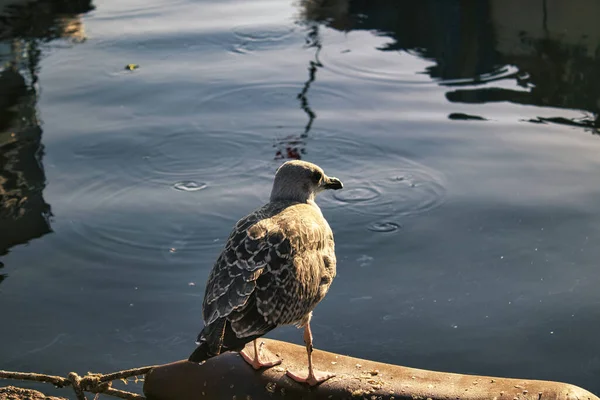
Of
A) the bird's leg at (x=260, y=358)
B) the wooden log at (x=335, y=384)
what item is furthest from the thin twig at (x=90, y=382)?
the bird's leg at (x=260, y=358)

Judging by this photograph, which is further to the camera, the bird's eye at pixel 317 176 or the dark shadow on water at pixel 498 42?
the dark shadow on water at pixel 498 42

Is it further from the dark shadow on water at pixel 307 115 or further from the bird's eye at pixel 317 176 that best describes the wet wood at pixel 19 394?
the dark shadow on water at pixel 307 115

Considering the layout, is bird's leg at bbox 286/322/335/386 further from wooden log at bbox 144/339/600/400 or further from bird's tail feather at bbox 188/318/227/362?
bird's tail feather at bbox 188/318/227/362

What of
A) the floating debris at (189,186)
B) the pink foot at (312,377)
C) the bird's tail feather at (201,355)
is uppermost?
the bird's tail feather at (201,355)

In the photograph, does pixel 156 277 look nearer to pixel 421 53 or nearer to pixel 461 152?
pixel 461 152

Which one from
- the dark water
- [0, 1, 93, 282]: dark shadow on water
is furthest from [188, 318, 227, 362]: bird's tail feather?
[0, 1, 93, 282]: dark shadow on water

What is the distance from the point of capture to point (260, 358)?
5.09m

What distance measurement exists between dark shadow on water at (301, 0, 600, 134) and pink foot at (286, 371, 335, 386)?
5206 millimetres

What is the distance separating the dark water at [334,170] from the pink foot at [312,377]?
3.09 ft

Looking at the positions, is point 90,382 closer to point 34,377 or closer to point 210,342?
point 34,377

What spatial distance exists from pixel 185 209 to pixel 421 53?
4870mm

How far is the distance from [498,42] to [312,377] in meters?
7.71

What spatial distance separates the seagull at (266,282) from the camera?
177 inches

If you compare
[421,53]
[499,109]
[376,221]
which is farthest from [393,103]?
[376,221]
